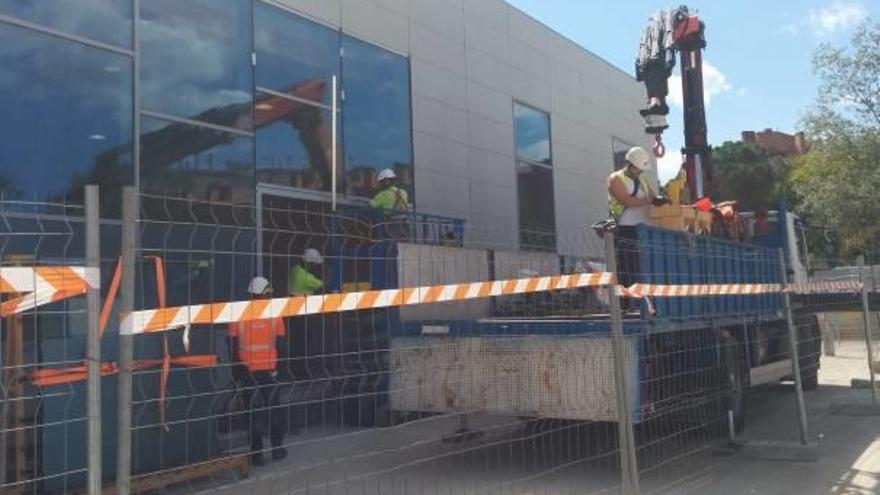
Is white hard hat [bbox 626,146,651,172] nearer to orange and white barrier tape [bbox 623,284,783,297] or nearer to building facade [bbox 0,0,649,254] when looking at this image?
orange and white barrier tape [bbox 623,284,783,297]

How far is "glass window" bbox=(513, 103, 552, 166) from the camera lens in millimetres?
16750

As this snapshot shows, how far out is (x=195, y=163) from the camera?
31.6 ft

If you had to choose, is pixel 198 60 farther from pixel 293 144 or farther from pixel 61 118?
pixel 61 118

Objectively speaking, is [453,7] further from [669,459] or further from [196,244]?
[669,459]

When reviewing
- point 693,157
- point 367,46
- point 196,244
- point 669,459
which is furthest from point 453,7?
point 669,459

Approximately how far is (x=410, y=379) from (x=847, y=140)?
51.5 ft

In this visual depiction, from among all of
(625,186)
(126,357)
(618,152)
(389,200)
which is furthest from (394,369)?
(618,152)

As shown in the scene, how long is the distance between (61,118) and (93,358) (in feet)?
18.2

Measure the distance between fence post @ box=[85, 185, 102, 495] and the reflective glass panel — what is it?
13100 mm

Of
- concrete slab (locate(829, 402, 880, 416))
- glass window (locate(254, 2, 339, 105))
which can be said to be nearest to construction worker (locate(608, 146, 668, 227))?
concrete slab (locate(829, 402, 880, 416))

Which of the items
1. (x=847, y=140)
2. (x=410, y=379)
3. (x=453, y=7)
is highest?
(x=453, y=7)

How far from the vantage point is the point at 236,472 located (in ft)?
26.5

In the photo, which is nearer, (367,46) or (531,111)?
(367,46)

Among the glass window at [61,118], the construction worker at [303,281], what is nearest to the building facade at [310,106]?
the glass window at [61,118]
